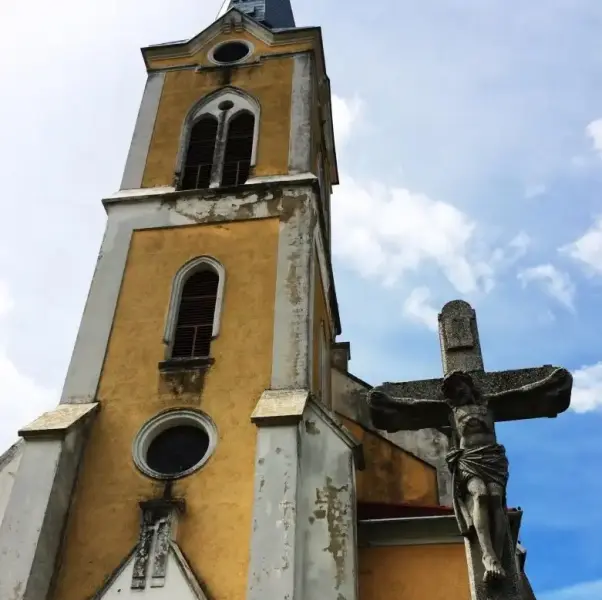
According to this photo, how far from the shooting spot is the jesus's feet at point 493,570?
482 centimetres

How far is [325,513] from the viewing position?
971 cm

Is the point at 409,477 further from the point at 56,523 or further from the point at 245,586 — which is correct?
the point at 56,523

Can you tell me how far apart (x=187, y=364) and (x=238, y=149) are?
19.6 feet

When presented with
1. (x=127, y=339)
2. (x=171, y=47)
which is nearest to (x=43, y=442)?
(x=127, y=339)

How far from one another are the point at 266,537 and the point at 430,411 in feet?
13.6

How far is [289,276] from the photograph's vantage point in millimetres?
12750

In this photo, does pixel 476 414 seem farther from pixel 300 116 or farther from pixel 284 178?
pixel 300 116

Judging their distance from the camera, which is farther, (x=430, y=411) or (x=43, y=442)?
(x=43, y=442)

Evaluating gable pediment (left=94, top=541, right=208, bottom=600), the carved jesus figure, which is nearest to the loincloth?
the carved jesus figure

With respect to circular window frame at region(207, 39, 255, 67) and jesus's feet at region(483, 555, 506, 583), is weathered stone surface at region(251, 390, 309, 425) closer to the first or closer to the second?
jesus's feet at region(483, 555, 506, 583)

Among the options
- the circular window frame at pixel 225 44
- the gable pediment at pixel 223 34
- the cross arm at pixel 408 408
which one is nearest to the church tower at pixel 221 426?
the circular window frame at pixel 225 44

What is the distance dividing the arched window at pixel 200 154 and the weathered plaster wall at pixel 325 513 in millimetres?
6553

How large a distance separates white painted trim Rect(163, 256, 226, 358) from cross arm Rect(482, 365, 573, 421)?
22.9 ft

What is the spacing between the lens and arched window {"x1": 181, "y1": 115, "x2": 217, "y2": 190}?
15492 millimetres
